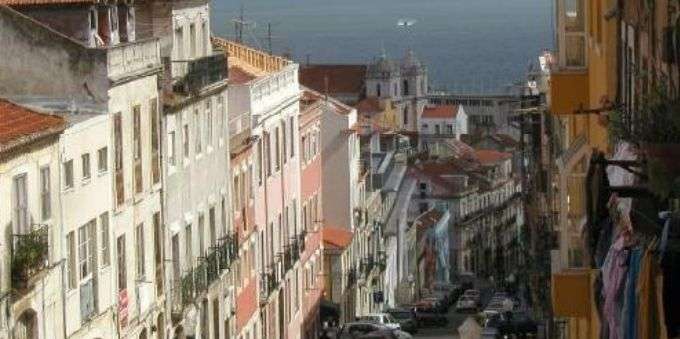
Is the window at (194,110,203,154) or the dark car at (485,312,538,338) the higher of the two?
the window at (194,110,203,154)

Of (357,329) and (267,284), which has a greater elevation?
(267,284)

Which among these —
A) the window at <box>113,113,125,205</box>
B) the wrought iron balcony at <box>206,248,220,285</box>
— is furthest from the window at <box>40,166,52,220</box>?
the wrought iron balcony at <box>206,248,220,285</box>

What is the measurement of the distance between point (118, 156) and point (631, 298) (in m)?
25.7

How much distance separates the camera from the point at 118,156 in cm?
3694

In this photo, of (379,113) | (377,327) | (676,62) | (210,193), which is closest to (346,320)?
(377,327)

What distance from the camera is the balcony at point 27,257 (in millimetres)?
28797

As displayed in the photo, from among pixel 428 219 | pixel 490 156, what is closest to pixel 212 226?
pixel 428 219

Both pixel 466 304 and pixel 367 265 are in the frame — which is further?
pixel 466 304

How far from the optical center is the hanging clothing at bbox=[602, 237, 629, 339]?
12672 mm

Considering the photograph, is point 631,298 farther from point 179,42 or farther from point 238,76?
point 238,76

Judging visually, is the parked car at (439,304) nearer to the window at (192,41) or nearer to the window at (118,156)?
the window at (192,41)

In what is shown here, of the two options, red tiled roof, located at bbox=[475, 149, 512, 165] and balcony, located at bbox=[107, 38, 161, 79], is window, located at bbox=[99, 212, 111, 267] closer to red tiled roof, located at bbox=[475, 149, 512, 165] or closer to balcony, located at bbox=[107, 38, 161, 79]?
balcony, located at bbox=[107, 38, 161, 79]

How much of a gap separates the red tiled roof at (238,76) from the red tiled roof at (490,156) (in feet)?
394

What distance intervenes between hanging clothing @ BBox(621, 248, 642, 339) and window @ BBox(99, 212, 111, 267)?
78.0 ft
